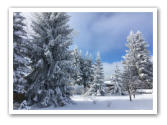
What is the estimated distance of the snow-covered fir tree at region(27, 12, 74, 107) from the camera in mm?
A: 4230

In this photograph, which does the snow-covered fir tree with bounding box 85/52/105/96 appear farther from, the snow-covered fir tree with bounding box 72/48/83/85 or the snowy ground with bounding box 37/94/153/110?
the snow-covered fir tree with bounding box 72/48/83/85

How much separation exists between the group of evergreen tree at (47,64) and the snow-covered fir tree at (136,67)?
2.16 ft

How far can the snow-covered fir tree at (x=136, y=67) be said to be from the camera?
3906mm

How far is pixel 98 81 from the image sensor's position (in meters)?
3.84

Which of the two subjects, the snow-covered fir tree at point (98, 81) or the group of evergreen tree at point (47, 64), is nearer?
the snow-covered fir tree at point (98, 81)

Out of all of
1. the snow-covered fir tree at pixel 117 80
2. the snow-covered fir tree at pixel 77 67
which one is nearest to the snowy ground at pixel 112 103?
the snow-covered fir tree at pixel 117 80

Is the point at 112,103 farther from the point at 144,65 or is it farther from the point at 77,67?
the point at 77,67

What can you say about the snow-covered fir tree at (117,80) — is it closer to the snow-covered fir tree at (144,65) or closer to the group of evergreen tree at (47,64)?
the group of evergreen tree at (47,64)

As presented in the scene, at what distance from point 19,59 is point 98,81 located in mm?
1858

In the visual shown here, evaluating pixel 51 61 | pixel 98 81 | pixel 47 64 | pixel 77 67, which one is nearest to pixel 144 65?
pixel 98 81

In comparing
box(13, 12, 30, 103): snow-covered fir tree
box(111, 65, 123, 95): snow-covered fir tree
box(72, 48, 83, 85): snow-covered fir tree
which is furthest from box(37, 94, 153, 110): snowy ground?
box(13, 12, 30, 103): snow-covered fir tree

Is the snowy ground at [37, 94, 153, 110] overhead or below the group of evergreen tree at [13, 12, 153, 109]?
below
